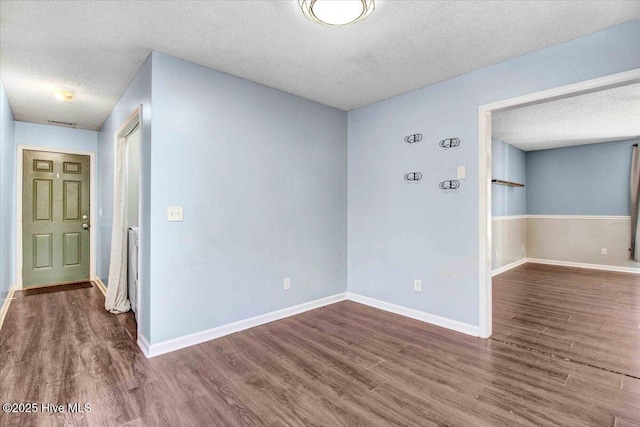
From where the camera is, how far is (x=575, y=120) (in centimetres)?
455

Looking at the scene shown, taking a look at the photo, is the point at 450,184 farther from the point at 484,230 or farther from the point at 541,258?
the point at 541,258

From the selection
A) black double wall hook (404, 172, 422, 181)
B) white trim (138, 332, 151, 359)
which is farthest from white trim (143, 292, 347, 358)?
black double wall hook (404, 172, 422, 181)

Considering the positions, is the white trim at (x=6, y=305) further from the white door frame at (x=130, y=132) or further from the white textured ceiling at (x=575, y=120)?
the white textured ceiling at (x=575, y=120)

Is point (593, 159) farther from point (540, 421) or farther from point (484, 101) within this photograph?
point (540, 421)

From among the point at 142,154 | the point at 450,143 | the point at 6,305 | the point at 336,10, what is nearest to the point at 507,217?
the point at 450,143

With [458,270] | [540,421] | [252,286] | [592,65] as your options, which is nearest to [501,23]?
[592,65]

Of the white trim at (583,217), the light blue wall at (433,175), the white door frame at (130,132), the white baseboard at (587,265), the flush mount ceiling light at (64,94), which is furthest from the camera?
the white trim at (583,217)

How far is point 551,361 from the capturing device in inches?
94.7

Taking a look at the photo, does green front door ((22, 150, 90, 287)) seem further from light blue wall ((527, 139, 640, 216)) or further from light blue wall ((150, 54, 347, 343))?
light blue wall ((527, 139, 640, 216))

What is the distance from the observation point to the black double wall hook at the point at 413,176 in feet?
11.0

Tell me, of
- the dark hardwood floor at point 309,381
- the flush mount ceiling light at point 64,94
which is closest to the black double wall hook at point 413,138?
the dark hardwood floor at point 309,381

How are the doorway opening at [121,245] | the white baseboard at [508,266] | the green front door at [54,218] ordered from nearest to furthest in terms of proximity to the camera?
the doorway opening at [121,245] → the green front door at [54,218] → the white baseboard at [508,266]

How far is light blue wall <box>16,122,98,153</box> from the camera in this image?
4.52 m

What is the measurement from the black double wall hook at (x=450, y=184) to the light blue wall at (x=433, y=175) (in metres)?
0.05
